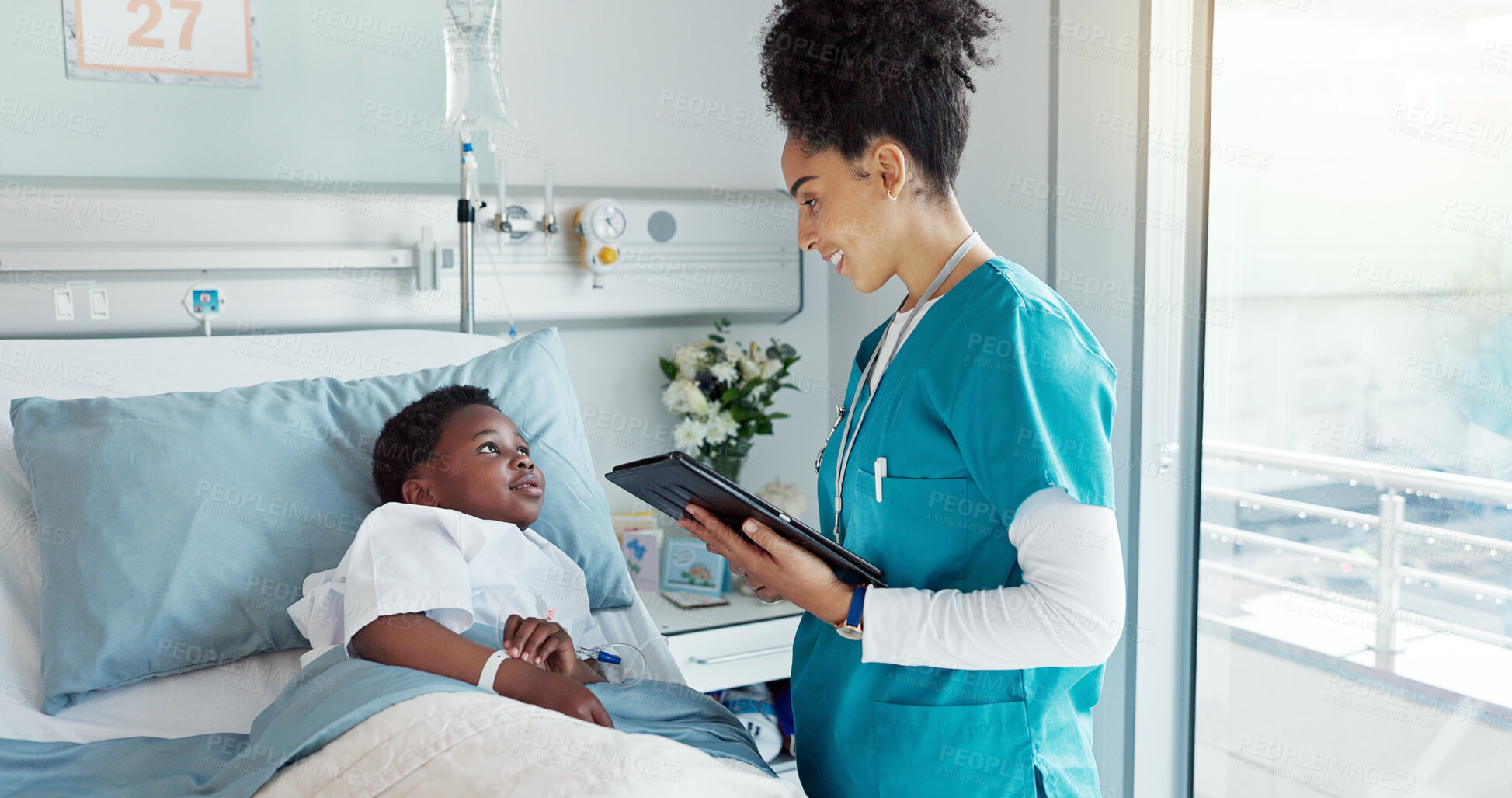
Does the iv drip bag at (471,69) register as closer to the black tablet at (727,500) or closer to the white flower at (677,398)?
the white flower at (677,398)

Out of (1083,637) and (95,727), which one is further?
(95,727)

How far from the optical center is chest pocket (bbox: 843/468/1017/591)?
3.40ft

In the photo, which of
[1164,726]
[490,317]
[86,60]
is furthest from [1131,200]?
[86,60]

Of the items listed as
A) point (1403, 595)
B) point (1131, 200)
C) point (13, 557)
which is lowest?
point (1403, 595)

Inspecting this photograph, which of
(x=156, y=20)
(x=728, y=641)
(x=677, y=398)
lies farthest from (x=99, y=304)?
(x=728, y=641)

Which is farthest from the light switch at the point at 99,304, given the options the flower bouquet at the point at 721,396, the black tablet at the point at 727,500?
the black tablet at the point at 727,500

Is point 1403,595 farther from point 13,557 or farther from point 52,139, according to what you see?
point 52,139

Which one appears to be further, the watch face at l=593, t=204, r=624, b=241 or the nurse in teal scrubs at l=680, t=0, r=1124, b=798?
the watch face at l=593, t=204, r=624, b=241

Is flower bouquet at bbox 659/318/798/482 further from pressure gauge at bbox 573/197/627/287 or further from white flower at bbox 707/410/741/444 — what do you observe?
pressure gauge at bbox 573/197/627/287

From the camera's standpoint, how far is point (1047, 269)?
2105mm

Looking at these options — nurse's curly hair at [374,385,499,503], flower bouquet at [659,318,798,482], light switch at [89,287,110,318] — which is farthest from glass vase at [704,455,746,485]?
light switch at [89,287,110,318]

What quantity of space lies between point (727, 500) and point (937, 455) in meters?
0.22

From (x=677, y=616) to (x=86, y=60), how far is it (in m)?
1.54

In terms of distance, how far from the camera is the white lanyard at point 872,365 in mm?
1105
